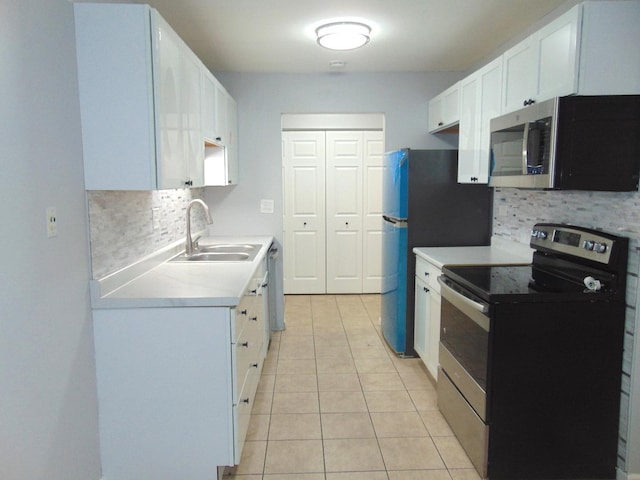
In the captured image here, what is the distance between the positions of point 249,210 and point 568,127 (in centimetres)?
282

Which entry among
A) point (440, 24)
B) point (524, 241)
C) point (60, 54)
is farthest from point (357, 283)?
point (60, 54)

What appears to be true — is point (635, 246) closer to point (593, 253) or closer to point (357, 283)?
point (593, 253)

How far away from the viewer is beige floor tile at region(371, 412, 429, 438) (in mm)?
2566

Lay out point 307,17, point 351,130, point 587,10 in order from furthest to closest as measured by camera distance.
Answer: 1. point 351,130
2. point 307,17
3. point 587,10

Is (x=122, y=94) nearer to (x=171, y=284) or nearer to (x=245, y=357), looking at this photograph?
(x=171, y=284)

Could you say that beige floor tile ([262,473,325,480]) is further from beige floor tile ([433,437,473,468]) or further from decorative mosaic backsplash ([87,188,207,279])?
decorative mosaic backsplash ([87,188,207,279])

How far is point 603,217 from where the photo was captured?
2.21m

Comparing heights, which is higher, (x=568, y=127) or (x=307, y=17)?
(x=307, y=17)

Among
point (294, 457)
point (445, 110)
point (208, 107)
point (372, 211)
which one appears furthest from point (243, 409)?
point (372, 211)

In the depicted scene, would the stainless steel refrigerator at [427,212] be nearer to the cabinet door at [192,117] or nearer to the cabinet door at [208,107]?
the cabinet door at [208,107]

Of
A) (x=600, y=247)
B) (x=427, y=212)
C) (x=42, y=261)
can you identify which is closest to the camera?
(x=42, y=261)

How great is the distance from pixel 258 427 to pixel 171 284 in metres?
1.00

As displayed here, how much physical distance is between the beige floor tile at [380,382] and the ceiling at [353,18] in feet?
7.68

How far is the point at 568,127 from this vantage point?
1.99 m
